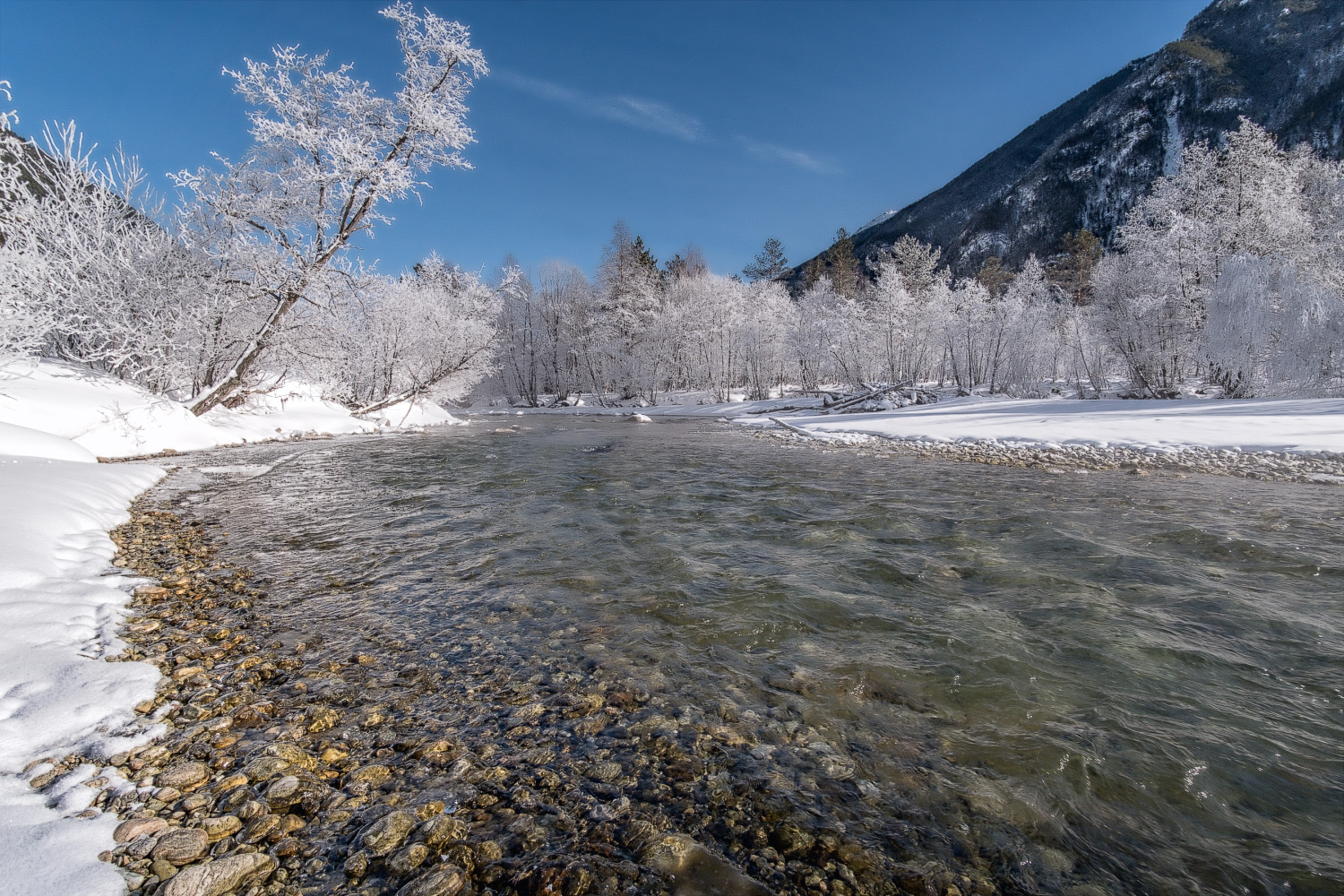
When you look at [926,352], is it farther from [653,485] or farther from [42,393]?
[42,393]

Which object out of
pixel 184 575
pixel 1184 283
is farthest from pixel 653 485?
pixel 1184 283

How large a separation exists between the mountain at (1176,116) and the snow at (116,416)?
11809 cm

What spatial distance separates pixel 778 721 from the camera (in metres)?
3.01

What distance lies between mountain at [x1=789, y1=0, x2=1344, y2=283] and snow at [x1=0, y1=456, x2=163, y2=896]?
393ft

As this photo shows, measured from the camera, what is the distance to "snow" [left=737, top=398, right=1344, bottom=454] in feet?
40.2

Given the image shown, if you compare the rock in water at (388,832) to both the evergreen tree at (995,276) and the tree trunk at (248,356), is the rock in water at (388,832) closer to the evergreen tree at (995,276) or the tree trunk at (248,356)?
the tree trunk at (248,356)

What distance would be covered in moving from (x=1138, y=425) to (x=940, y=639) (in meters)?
15.7

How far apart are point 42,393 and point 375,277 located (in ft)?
23.9

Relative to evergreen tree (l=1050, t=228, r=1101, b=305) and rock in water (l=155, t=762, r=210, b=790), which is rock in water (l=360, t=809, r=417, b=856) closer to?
rock in water (l=155, t=762, r=210, b=790)

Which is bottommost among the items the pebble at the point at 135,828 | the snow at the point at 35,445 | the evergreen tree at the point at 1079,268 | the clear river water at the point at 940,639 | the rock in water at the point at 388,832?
the clear river water at the point at 940,639

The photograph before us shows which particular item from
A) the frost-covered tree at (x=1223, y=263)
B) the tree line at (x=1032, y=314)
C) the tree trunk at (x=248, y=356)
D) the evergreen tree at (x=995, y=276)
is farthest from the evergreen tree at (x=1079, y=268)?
the tree trunk at (x=248, y=356)

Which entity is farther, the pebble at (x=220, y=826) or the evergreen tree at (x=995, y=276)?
the evergreen tree at (x=995, y=276)

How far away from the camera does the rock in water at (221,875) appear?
1.76 m

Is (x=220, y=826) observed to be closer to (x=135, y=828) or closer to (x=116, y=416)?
(x=135, y=828)
